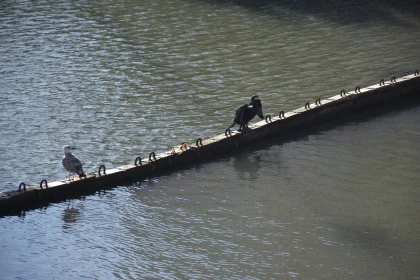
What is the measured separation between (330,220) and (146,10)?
1716cm

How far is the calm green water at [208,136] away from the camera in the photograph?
10703 millimetres

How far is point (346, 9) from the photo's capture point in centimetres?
2677

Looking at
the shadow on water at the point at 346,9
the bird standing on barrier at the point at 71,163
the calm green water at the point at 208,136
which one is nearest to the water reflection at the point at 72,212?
the calm green water at the point at 208,136

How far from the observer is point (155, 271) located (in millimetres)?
10289

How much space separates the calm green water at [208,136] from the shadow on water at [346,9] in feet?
0.43

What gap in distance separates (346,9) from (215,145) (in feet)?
45.4

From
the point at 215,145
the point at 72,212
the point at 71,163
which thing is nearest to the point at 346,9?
the point at 215,145

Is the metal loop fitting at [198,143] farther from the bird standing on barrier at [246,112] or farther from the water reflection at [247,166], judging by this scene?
the bird standing on barrier at [246,112]

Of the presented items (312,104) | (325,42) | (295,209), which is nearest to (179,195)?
(295,209)

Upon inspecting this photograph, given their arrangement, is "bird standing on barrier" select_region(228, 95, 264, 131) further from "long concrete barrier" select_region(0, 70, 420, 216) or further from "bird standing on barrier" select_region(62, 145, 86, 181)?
"bird standing on barrier" select_region(62, 145, 86, 181)

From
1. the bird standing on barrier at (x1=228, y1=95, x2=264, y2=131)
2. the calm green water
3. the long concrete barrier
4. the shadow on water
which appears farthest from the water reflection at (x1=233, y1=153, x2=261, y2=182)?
the shadow on water

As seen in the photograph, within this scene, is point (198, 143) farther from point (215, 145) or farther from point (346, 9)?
point (346, 9)

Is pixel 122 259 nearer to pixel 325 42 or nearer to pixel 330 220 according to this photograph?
pixel 330 220

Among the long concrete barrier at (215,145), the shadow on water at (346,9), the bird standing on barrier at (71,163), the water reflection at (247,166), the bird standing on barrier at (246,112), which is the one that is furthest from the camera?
the shadow on water at (346,9)
